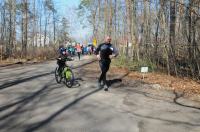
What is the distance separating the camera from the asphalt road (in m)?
9.93

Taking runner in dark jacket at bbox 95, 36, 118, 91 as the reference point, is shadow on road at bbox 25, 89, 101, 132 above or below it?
below

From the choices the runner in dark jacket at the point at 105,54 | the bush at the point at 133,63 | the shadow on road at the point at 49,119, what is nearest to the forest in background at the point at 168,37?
the bush at the point at 133,63

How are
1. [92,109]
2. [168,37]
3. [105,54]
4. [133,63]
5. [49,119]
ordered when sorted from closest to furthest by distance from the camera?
[49,119], [92,109], [105,54], [168,37], [133,63]

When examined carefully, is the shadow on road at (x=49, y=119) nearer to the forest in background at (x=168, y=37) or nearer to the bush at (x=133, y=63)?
the forest in background at (x=168, y=37)

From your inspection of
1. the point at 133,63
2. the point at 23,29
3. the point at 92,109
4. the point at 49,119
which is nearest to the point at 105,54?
the point at 92,109

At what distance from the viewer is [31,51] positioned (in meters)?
48.5

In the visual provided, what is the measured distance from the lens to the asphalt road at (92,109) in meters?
9.93

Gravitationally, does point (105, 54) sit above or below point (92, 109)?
above

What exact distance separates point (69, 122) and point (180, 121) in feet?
9.59

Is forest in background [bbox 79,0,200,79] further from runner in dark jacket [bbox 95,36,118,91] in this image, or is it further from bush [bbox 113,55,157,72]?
runner in dark jacket [bbox 95,36,118,91]

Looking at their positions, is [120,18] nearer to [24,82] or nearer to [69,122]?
[24,82]

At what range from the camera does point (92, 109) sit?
12.2m

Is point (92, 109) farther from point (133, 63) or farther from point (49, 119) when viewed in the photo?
point (133, 63)

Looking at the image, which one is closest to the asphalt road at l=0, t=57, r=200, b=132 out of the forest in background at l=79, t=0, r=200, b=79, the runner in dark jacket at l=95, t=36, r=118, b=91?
the runner in dark jacket at l=95, t=36, r=118, b=91
